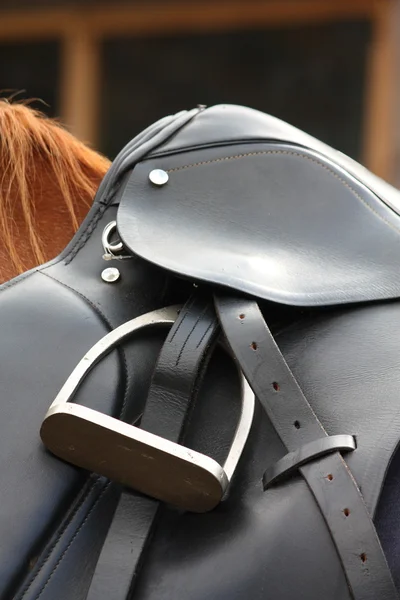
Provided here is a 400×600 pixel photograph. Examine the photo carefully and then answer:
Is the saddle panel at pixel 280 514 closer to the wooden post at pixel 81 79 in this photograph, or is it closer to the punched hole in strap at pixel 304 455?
the punched hole in strap at pixel 304 455

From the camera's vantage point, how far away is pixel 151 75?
388 cm

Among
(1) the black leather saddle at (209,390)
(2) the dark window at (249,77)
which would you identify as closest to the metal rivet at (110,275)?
(1) the black leather saddle at (209,390)

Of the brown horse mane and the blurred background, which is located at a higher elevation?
the brown horse mane

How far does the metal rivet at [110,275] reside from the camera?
28.9 inches

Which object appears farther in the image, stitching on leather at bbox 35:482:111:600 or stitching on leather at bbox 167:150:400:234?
stitching on leather at bbox 167:150:400:234

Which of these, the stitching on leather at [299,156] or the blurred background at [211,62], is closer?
the stitching on leather at [299,156]

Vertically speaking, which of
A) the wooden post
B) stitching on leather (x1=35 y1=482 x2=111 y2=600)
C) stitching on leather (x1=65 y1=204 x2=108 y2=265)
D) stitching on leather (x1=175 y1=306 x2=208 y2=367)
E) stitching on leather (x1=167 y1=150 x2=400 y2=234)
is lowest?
the wooden post

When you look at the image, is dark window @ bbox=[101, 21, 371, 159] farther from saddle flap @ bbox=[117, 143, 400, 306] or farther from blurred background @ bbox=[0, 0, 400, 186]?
saddle flap @ bbox=[117, 143, 400, 306]

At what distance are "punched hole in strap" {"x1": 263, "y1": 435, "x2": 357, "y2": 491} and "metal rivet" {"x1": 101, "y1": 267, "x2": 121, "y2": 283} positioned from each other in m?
0.21

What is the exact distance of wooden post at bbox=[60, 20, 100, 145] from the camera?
3914 millimetres

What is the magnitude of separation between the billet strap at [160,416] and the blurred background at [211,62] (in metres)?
2.83

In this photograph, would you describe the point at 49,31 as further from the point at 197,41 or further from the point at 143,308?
the point at 143,308

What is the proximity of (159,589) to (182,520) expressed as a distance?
5 cm

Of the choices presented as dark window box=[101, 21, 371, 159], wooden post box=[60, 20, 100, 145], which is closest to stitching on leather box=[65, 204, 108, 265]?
dark window box=[101, 21, 371, 159]
